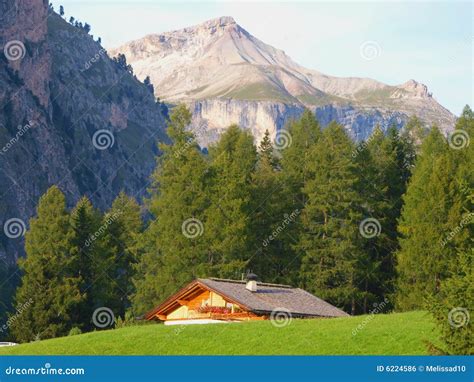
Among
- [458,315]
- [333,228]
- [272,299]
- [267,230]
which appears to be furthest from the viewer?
[267,230]

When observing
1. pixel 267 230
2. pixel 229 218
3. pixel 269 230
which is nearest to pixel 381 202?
pixel 269 230

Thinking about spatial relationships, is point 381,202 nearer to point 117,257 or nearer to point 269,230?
point 269,230

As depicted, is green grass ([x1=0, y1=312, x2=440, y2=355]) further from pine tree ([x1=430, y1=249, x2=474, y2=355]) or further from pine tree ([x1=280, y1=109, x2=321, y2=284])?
pine tree ([x1=280, y1=109, x2=321, y2=284])

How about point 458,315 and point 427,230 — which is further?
point 427,230

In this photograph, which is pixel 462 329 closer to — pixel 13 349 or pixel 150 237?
pixel 13 349

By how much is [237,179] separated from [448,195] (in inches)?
631

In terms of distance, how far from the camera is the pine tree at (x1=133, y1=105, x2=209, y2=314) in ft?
211

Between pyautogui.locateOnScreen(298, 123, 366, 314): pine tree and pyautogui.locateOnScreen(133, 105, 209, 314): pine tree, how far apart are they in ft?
28.5

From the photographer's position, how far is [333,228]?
68188 mm

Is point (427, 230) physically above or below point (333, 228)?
below

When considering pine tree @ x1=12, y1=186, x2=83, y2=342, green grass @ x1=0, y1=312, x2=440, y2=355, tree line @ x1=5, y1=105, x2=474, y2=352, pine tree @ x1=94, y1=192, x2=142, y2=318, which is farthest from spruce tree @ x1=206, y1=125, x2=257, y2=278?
green grass @ x1=0, y1=312, x2=440, y2=355

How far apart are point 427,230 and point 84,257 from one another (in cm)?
2810

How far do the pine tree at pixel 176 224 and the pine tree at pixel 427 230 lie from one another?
1459 cm
